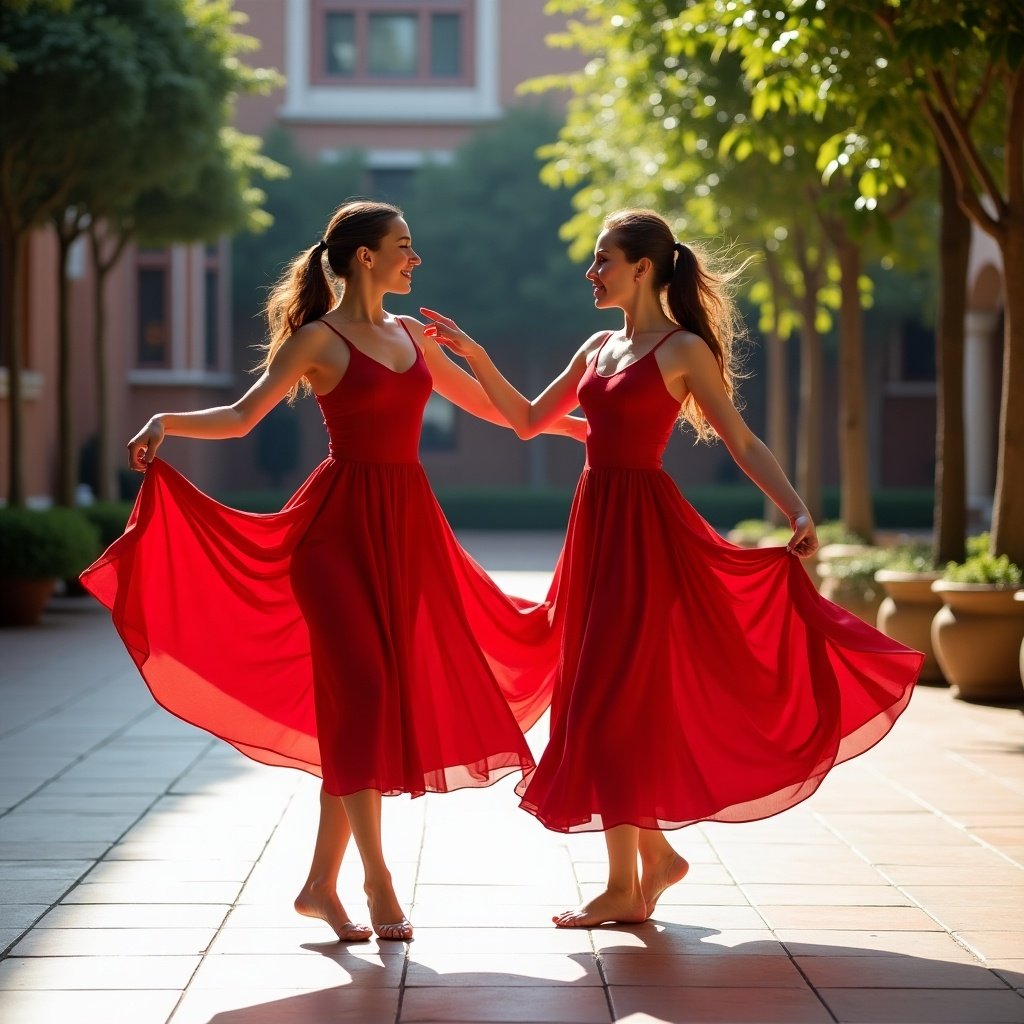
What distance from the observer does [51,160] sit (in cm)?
1436

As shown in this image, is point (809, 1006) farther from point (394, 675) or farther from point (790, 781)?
point (394, 675)

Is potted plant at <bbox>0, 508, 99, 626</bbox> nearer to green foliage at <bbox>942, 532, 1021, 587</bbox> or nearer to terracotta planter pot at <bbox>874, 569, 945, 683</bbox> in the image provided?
terracotta planter pot at <bbox>874, 569, 945, 683</bbox>

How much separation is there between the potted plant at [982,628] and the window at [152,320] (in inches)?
902

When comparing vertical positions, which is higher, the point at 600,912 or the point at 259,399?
the point at 259,399

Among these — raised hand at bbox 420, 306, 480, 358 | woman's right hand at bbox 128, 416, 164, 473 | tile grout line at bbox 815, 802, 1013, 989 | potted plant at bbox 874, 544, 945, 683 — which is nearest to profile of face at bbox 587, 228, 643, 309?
raised hand at bbox 420, 306, 480, 358

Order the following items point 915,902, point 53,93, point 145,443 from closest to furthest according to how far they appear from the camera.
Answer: point 145,443 → point 915,902 → point 53,93

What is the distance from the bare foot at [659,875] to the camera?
16.1 feet

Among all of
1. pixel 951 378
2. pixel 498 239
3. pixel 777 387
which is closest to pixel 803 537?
pixel 951 378

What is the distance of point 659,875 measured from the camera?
492 cm

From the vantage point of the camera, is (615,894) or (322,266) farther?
(322,266)

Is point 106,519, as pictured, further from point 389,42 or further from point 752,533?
point 389,42

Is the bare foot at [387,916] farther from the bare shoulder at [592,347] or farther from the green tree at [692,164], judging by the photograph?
the green tree at [692,164]

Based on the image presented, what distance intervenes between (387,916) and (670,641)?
3.58 feet

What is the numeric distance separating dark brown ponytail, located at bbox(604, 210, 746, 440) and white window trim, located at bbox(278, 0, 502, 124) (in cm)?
3163
